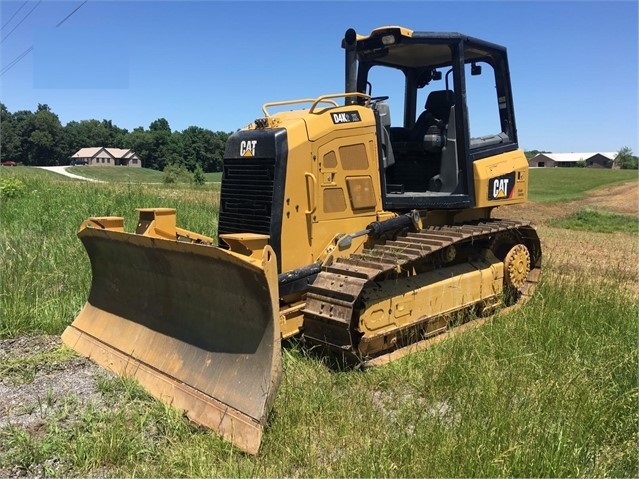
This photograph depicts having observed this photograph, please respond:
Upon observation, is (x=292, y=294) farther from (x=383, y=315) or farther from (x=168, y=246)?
(x=168, y=246)

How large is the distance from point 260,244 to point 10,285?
13.2 feet

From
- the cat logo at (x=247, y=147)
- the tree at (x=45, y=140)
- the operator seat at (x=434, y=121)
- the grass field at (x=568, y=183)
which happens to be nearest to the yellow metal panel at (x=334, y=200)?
the cat logo at (x=247, y=147)

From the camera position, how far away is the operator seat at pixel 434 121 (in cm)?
613

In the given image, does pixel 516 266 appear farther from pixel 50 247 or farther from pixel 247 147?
pixel 50 247

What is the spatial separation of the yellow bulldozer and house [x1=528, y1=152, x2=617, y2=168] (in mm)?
110206

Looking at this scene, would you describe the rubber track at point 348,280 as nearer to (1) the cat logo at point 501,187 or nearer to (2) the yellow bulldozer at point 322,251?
(2) the yellow bulldozer at point 322,251

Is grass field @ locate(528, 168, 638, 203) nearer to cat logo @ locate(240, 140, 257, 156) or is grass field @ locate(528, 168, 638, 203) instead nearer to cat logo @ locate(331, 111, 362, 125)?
cat logo @ locate(331, 111, 362, 125)

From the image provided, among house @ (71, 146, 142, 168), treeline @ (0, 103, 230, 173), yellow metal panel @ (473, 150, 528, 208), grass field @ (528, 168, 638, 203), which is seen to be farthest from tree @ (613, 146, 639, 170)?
yellow metal panel @ (473, 150, 528, 208)

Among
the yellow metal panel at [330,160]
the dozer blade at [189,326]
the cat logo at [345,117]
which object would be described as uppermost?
the cat logo at [345,117]

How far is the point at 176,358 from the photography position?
4.34m

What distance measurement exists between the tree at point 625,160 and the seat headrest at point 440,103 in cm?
10182

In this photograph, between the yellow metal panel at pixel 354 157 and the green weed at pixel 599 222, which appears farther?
the green weed at pixel 599 222

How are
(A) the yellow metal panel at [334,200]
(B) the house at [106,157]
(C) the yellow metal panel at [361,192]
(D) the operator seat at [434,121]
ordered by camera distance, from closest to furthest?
(A) the yellow metal panel at [334,200]
(C) the yellow metal panel at [361,192]
(D) the operator seat at [434,121]
(B) the house at [106,157]

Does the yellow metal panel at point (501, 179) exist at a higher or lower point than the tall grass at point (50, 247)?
higher
